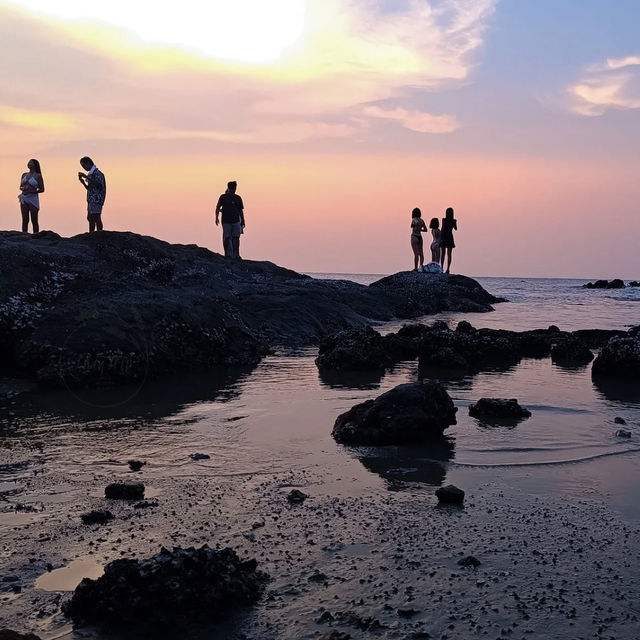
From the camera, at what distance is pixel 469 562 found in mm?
3730

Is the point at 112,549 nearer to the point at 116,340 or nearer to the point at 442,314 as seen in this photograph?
the point at 116,340

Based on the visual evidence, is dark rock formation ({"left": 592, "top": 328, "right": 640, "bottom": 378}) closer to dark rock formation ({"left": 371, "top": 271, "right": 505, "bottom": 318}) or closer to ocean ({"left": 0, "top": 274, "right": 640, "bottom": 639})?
ocean ({"left": 0, "top": 274, "right": 640, "bottom": 639})

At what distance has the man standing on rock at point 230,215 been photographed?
20.1m

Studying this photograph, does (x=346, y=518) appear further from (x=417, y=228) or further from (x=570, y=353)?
(x=417, y=228)

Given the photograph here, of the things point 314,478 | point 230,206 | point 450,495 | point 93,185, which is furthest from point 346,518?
point 230,206

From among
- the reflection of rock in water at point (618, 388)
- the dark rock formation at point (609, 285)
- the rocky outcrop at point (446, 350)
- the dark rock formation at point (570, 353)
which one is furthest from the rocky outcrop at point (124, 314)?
the dark rock formation at point (609, 285)

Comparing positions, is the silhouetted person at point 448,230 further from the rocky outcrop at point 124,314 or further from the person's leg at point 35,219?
the person's leg at point 35,219

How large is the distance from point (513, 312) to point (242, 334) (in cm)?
1498

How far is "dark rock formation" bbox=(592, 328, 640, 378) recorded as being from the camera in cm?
1056

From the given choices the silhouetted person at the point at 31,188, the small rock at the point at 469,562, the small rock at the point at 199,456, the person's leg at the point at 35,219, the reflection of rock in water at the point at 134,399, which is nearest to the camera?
the small rock at the point at 469,562

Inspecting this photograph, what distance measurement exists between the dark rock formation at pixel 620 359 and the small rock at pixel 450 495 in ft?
22.2

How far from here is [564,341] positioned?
42.2ft

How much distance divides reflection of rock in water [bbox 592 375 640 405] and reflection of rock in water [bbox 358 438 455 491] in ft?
11.4

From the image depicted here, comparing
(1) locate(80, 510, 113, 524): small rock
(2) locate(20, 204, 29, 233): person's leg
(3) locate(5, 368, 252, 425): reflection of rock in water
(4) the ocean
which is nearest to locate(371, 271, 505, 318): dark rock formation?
(2) locate(20, 204, 29, 233): person's leg
